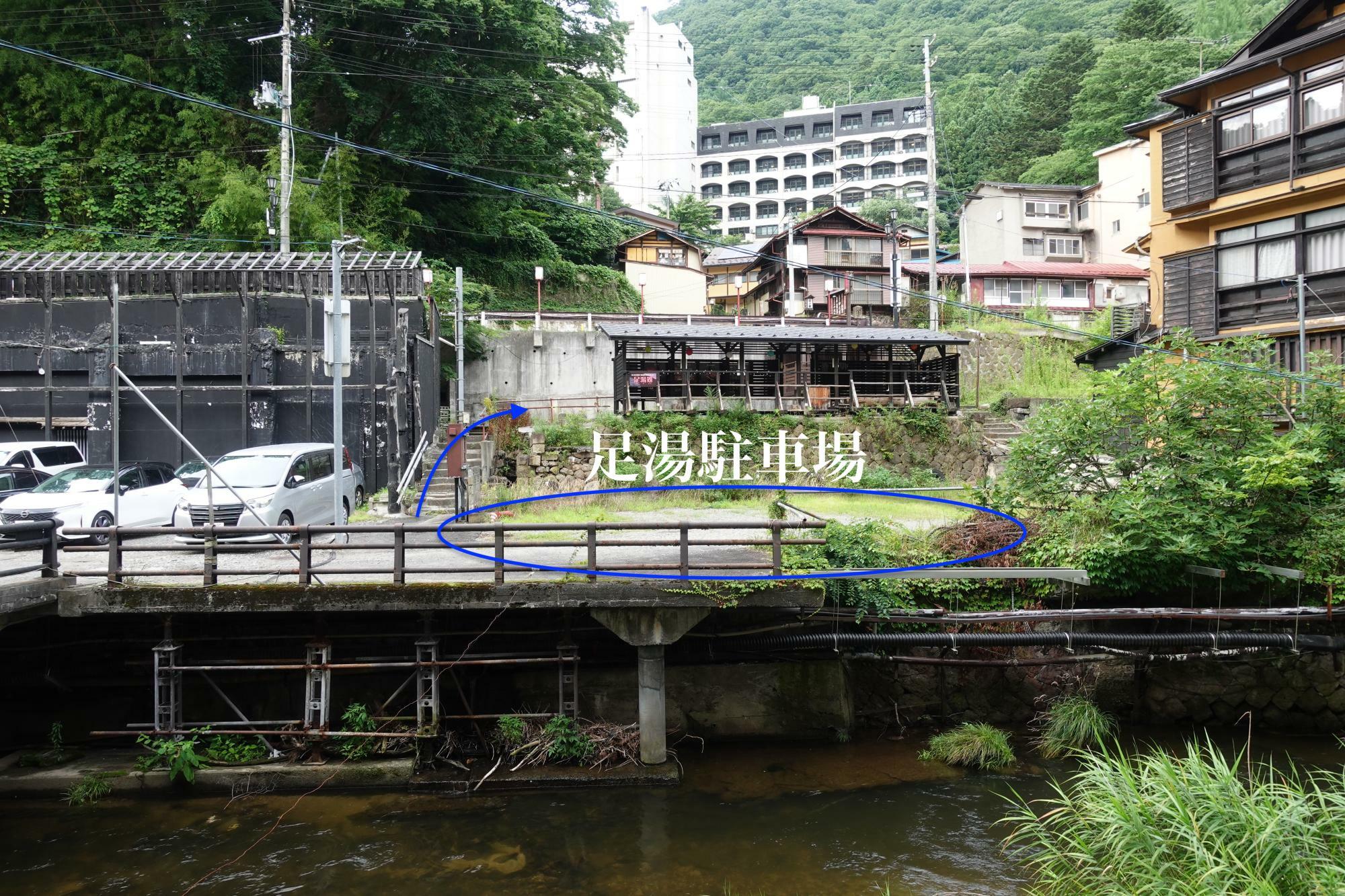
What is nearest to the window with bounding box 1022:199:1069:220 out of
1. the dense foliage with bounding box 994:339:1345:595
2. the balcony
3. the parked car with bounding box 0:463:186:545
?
the balcony

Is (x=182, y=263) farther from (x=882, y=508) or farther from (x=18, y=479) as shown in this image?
(x=882, y=508)

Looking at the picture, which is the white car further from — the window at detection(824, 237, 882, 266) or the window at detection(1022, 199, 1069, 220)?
the window at detection(1022, 199, 1069, 220)

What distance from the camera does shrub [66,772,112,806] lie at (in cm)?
1072

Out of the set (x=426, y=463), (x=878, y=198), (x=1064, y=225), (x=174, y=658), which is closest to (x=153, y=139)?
(x=426, y=463)

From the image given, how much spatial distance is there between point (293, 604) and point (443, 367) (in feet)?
73.1

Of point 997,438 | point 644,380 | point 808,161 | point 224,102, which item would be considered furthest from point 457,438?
point 808,161

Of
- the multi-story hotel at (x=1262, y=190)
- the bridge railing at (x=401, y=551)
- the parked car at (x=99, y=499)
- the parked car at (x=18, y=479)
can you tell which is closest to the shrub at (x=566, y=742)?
the bridge railing at (x=401, y=551)

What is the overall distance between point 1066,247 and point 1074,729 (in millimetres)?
44736

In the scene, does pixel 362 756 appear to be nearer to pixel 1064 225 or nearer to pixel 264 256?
pixel 264 256

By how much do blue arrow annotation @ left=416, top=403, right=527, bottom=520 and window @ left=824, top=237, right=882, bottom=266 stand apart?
2387 centimetres

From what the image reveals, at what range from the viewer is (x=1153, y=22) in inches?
2088

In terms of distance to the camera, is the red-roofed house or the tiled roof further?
the red-roofed house

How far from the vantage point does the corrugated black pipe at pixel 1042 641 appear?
40.2ft

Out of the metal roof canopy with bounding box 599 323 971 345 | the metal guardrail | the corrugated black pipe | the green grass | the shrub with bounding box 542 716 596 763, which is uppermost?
the metal roof canopy with bounding box 599 323 971 345
